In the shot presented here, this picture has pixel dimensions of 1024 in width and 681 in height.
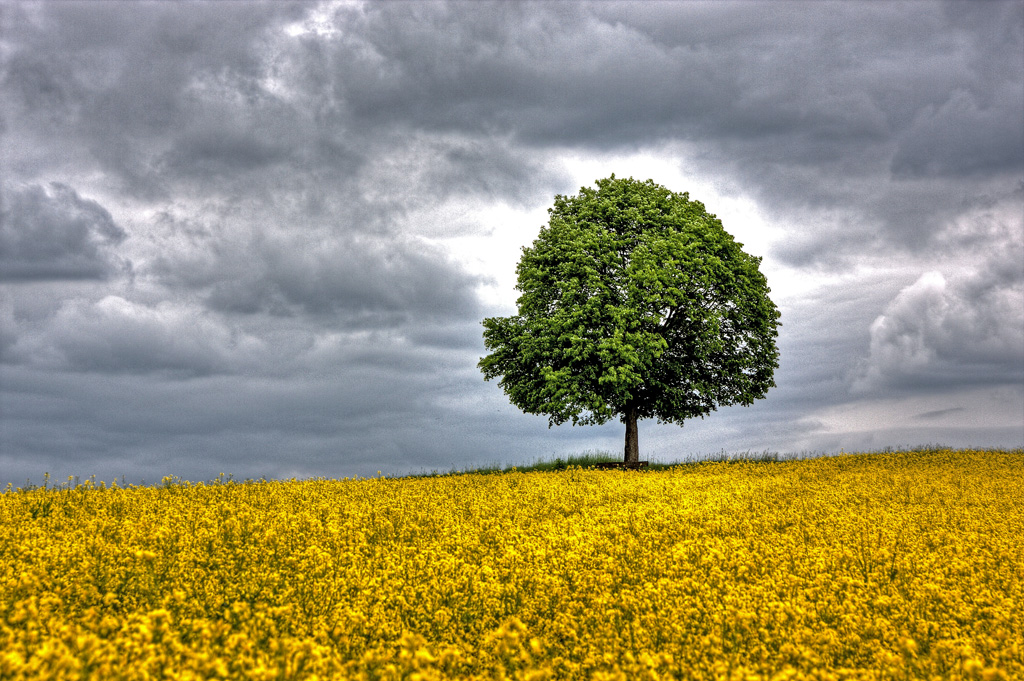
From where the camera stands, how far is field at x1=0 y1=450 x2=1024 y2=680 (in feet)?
19.3

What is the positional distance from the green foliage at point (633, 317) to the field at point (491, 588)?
12.7 m

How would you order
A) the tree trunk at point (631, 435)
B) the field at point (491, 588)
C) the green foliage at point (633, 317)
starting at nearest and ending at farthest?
the field at point (491, 588)
the green foliage at point (633, 317)
the tree trunk at point (631, 435)

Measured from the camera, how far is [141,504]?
13.6 meters

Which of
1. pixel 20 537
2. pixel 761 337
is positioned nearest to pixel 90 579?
pixel 20 537

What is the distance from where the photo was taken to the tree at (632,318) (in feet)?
92.3

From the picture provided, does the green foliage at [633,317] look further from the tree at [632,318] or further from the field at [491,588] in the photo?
the field at [491,588]

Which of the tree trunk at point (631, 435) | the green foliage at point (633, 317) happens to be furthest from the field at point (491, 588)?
the tree trunk at point (631, 435)

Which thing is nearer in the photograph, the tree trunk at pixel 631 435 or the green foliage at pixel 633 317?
the green foliage at pixel 633 317

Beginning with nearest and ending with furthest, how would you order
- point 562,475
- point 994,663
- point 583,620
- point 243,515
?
point 994,663
point 583,620
point 243,515
point 562,475

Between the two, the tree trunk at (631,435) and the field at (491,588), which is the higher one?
the tree trunk at (631,435)

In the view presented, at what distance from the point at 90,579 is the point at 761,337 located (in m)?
28.1

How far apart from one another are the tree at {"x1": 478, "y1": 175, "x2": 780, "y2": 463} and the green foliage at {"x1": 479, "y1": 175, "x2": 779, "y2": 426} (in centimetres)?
6

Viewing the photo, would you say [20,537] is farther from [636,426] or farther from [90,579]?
[636,426]

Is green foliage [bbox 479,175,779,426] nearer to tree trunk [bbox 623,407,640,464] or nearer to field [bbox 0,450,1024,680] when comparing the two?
tree trunk [bbox 623,407,640,464]
